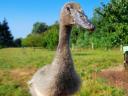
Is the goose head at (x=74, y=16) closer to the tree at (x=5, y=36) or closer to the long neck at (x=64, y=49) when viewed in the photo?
the long neck at (x=64, y=49)

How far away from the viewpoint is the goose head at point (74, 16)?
4409mm

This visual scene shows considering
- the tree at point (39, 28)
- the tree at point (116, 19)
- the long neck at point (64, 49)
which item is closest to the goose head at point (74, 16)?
the long neck at point (64, 49)

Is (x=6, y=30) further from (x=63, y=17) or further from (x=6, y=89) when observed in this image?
(x=63, y=17)

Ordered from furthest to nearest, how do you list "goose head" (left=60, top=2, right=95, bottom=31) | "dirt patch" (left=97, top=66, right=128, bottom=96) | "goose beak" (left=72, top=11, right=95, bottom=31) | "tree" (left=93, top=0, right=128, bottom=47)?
"tree" (left=93, top=0, right=128, bottom=47) → "dirt patch" (left=97, top=66, right=128, bottom=96) → "goose head" (left=60, top=2, right=95, bottom=31) → "goose beak" (left=72, top=11, right=95, bottom=31)

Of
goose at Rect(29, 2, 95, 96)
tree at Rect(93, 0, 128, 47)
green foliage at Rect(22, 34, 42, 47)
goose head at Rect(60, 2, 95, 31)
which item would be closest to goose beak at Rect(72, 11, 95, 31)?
goose head at Rect(60, 2, 95, 31)

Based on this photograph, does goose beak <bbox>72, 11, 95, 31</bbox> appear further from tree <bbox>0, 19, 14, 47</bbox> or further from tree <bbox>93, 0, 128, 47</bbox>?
tree <bbox>0, 19, 14, 47</bbox>

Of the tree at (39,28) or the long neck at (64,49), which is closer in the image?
the long neck at (64,49)

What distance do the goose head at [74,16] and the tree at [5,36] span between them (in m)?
71.6

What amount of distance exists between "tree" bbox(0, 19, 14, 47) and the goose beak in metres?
71.9

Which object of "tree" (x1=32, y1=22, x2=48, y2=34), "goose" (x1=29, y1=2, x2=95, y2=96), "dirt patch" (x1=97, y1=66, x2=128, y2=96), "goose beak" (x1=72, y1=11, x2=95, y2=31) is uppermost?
"tree" (x1=32, y1=22, x2=48, y2=34)

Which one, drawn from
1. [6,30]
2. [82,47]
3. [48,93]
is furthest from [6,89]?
[6,30]

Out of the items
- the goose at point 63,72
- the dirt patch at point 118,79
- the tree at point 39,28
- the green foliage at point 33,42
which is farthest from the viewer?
the tree at point 39,28

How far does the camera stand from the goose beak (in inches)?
169

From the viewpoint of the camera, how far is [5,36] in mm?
77188
